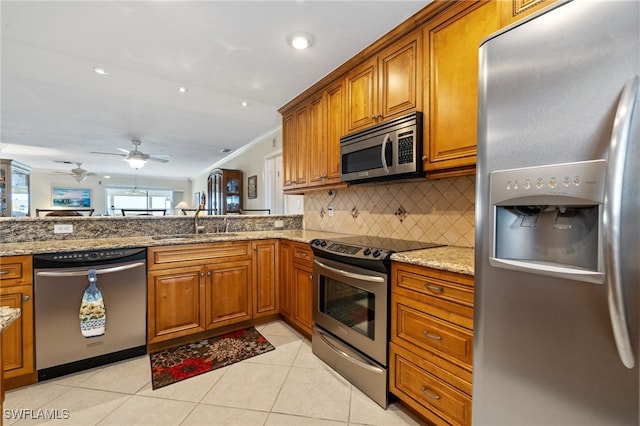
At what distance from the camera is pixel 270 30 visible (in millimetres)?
1979

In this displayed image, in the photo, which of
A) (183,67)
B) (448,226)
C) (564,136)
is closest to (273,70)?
(183,67)

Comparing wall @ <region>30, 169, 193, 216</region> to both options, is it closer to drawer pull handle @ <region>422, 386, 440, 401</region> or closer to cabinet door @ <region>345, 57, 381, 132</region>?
cabinet door @ <region>345, 57, 381, 132</region>

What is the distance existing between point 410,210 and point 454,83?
3.19 ft

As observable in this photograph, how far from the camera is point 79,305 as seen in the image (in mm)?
1985

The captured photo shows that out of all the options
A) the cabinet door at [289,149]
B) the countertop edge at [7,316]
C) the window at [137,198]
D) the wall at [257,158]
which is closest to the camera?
the countertop edge at [7,316]

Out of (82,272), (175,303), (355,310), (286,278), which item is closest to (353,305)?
(355,310)

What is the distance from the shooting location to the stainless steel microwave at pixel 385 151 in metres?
1.84

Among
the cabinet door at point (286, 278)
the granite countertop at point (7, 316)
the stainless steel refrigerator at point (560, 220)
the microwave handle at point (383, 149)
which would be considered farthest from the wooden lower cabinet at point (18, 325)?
the stainless steel refrigerator at point (560, 220)

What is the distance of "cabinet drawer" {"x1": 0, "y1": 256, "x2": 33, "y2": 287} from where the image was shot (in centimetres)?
178

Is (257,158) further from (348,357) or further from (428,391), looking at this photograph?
(428,391)

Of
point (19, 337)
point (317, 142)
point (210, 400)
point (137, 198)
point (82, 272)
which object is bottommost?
point (210, 400)

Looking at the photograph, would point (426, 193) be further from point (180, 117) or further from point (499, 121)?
point (180, 117)

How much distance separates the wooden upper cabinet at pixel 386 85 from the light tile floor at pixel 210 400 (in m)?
1.90

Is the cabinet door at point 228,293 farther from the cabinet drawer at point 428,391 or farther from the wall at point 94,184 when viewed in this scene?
the wall at point 94,184
